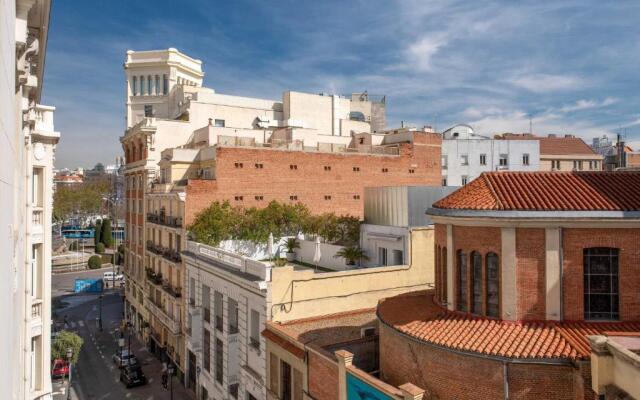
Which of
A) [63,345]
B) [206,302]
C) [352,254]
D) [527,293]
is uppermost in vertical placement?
[527,293]

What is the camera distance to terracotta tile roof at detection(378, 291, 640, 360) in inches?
522

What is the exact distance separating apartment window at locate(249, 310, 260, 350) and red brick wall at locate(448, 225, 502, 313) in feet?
37.4

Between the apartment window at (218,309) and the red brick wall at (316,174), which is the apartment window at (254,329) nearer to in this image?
the apartment window at (218,309)

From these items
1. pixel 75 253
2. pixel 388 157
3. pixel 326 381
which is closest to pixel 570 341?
pixel 326 381

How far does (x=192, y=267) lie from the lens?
33.5 m

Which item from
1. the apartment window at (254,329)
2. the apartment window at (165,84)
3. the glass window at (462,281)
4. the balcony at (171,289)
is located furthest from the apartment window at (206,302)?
the apartment window at (165,84)

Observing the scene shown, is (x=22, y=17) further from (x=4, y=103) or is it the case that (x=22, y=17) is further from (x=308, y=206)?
(x=308, y=206)

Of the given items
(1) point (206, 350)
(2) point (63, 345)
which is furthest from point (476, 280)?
(2) point (63, 345)

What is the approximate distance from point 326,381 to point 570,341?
875 cm

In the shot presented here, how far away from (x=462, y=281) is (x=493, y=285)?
1.18 m

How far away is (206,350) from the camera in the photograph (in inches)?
1249

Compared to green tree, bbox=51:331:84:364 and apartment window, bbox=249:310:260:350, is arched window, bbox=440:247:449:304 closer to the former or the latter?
apartment window, bbox=249:310:260:350

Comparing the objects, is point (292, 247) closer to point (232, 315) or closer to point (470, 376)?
point (232, 315)

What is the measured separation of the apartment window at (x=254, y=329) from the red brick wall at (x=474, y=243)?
11392mm
